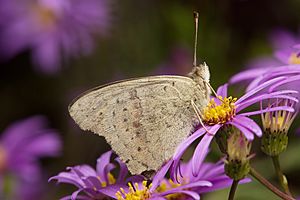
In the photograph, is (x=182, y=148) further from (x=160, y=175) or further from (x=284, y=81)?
(x=284, y=81)

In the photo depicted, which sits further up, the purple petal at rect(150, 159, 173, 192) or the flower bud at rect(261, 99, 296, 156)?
the flower bud at rect(261, 99, 296, 156)

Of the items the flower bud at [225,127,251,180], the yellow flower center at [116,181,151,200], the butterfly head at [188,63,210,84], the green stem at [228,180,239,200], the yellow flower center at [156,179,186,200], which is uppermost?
the butterfly head at [188,63,210,84]

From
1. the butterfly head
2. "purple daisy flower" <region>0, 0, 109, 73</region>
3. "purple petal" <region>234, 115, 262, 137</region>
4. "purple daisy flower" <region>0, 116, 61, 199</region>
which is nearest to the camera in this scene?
"purple petal" <region>234, 115, 262, 137</region>

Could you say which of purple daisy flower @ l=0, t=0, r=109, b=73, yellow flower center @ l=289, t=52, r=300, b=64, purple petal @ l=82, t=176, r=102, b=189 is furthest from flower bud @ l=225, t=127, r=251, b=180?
purple daisy flower @ l=0, t=0, r=109, b=73

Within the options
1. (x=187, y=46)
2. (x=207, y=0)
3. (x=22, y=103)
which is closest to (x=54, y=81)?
(x=22, y=103)

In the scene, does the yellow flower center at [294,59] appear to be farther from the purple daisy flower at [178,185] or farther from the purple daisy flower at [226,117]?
the purple daisy flower at [178,185]

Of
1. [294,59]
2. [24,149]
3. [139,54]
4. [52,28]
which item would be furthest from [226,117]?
[52,28]

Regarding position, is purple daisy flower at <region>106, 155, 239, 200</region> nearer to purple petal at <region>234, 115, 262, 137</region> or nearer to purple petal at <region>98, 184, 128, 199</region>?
purple petal at <region>98, 184, 128, 199</region>

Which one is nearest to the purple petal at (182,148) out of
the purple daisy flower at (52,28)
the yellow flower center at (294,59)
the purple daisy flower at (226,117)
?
the purple daisy flower at (226,117)
